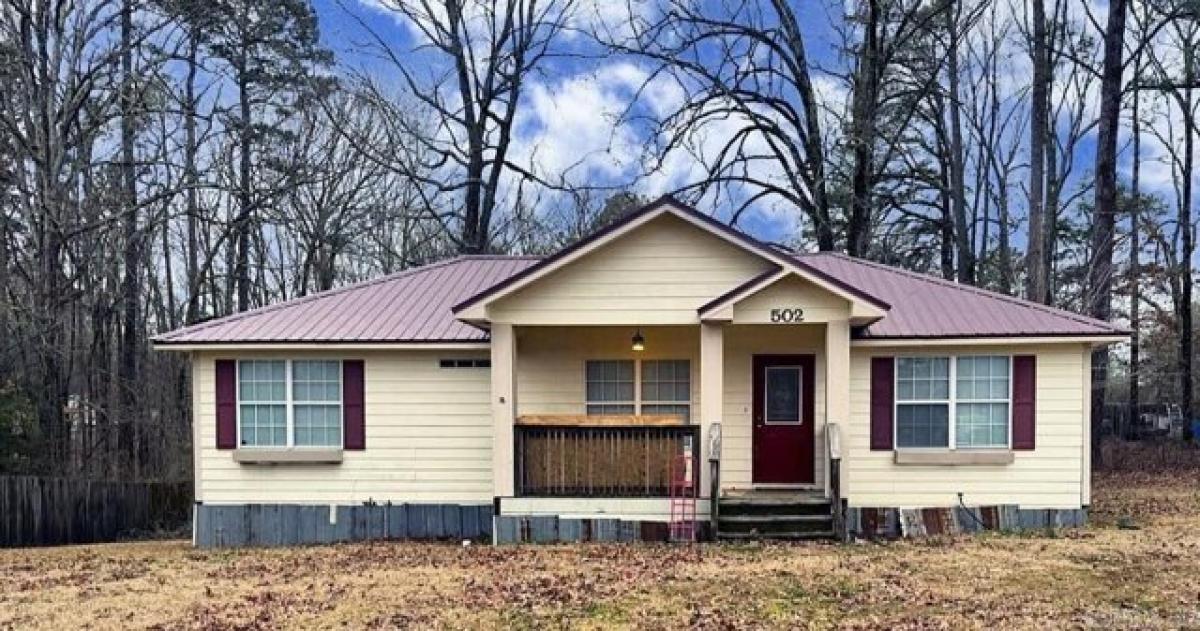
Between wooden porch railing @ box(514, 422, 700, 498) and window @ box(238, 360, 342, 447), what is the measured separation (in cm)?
298

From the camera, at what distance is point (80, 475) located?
59.6 feet

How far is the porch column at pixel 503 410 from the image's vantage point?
1171cm

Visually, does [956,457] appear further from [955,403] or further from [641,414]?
→ [641,414]

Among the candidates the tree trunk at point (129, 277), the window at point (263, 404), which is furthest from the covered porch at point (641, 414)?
the tree trunk at point (129, 277)

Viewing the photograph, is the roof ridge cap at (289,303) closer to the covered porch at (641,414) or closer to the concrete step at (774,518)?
the covered porch at (641,414)

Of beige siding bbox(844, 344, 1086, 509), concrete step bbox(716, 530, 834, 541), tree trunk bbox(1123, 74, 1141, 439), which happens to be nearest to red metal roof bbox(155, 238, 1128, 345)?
beige siding bbox(844, 344, 1086, 509)

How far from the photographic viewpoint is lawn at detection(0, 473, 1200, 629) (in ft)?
25.0

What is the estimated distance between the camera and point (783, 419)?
13.0 meters

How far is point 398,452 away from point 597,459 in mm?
3015

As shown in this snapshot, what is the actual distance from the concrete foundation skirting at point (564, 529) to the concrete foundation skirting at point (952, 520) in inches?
119

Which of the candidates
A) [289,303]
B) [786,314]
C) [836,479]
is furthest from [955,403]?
[289,303]

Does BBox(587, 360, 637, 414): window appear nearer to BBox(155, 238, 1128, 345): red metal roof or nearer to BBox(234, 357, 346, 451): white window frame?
BBox(155, 238, 1128, 345): red metal roof

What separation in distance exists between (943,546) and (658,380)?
4.61m

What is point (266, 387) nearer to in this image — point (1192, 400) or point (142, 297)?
point (142, 297)
